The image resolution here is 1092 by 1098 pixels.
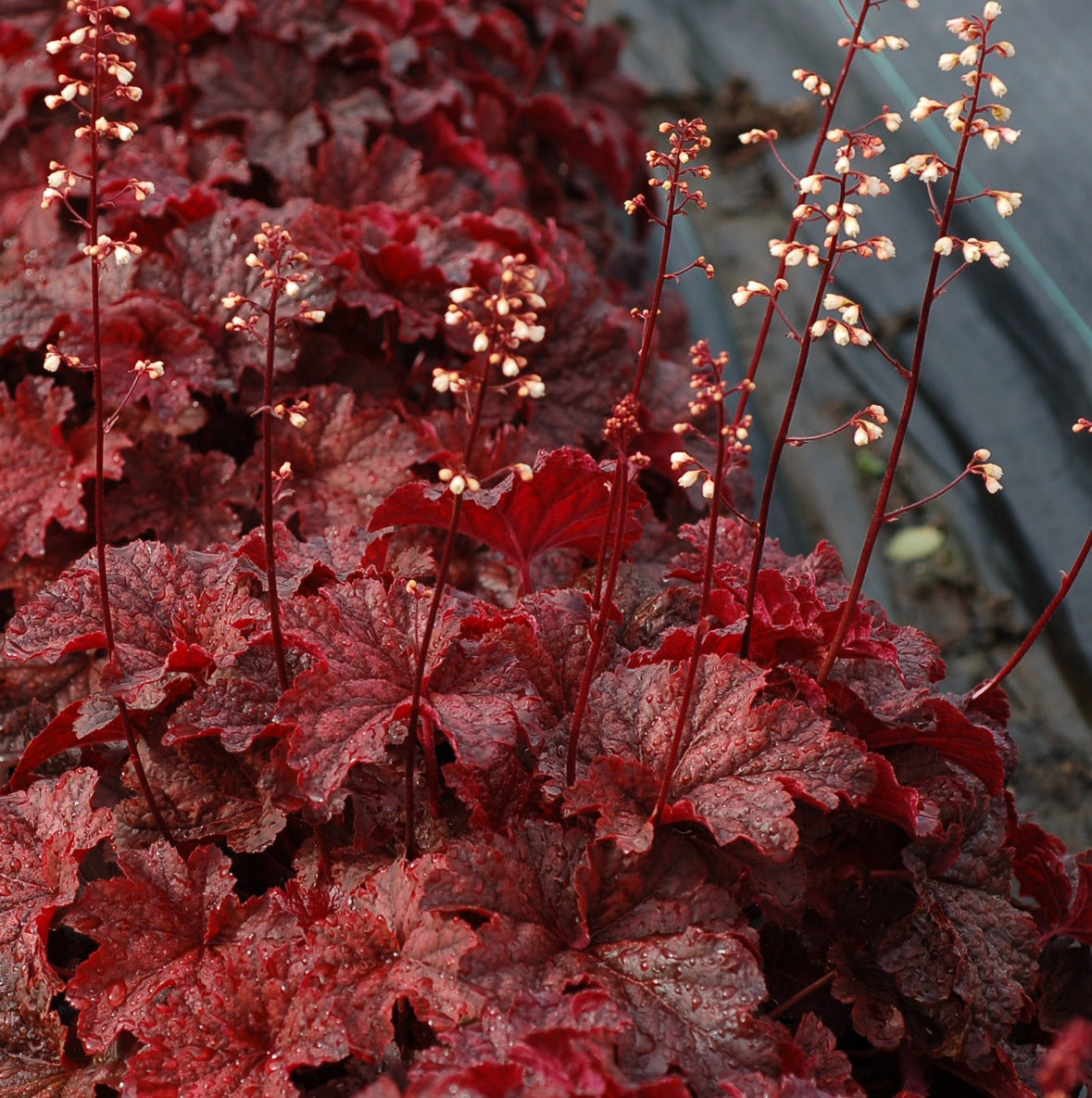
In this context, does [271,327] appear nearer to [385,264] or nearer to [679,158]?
[679,158]

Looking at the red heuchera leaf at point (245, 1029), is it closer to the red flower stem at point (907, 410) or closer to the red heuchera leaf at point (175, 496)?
the red flower stem at point (907, 410)

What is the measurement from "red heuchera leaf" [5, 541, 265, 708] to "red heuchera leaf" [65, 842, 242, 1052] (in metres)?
0.22

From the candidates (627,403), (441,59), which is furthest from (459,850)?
(441,59)

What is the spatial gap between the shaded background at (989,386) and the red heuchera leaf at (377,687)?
5.81ft

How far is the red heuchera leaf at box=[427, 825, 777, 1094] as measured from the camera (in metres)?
1.23

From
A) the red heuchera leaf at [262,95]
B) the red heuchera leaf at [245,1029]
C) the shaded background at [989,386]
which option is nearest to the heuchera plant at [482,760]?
the red heuchera leaf at [245,1029]

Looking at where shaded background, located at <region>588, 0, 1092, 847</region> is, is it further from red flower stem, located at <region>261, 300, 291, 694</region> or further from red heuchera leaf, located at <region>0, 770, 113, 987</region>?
red heuchera leaf, located at <region>0, 770, 113, 987</region>

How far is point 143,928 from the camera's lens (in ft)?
4.70

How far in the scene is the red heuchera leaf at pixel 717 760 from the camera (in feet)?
4.27

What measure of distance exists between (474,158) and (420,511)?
169 cm

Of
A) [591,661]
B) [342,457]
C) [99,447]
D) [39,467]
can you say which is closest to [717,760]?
[591,661]

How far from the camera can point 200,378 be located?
7.42ft

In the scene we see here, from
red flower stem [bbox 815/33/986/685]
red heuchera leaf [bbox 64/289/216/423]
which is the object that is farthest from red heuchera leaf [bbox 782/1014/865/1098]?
red heuchera leaf [bbox 64/289/216/423]

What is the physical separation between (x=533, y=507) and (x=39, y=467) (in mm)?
1080
